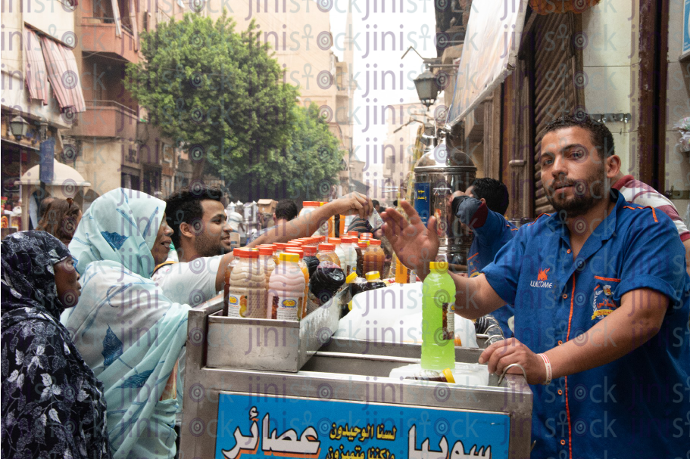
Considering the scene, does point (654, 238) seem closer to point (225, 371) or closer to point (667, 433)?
point (667, 433)

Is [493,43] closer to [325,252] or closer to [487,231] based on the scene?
[487,231]

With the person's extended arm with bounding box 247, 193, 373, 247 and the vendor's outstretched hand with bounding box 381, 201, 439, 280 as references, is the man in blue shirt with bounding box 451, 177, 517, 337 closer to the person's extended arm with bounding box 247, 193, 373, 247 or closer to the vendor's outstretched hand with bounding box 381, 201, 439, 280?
the person's extended arm with bounding box 247, 193, 373, 247

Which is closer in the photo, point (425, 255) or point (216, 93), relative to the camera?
Result: point (425, 255)

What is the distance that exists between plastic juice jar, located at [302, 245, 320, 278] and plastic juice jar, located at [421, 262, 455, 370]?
2.03 feet

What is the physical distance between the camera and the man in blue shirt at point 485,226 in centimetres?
359

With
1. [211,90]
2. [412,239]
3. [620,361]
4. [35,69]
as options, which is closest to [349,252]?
[412,239]

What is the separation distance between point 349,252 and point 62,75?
18.5 metres

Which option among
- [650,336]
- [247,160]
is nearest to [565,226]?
[650,336]

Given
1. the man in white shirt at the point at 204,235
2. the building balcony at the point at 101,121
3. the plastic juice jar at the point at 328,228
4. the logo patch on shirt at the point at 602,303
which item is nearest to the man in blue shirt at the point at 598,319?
the logo patch on shirt at the point at 602,303

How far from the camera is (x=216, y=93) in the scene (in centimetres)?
2500

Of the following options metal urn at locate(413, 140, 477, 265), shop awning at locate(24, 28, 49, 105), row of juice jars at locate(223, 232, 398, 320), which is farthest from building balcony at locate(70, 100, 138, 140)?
row of juice jars at locate(223, 232, 398, 320)

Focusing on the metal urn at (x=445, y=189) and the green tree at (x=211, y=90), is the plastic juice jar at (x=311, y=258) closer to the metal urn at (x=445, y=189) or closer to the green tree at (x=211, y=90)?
the metal urn at (x=445, y=189)

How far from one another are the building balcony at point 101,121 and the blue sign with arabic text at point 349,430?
78.9 ft

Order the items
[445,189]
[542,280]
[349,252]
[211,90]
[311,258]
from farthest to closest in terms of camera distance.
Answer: [211,90], [445,189], [349,252], [311,258], [542,280]
